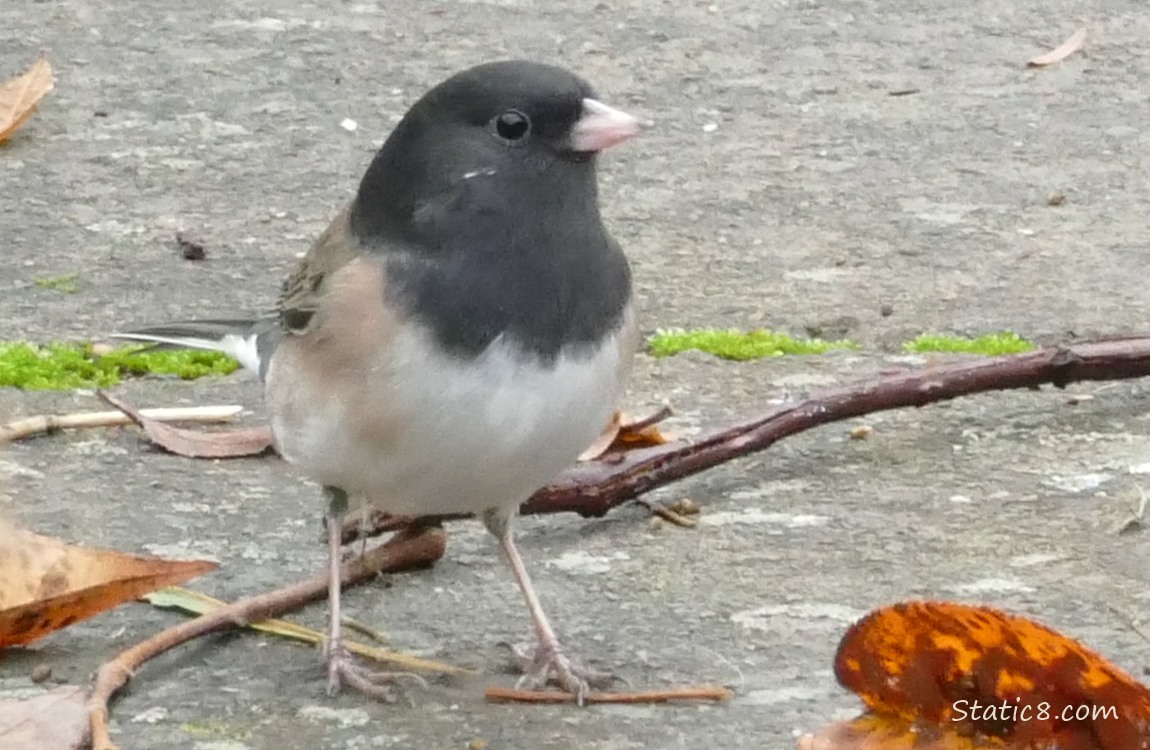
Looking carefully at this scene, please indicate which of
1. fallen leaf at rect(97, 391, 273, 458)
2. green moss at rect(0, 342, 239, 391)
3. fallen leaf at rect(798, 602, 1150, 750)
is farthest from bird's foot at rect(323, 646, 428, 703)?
green moss at rect(0, 342, 239, 391)

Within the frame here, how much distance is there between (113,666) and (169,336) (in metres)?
0.79

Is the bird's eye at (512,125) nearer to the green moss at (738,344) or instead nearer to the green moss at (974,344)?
the green moss at (738,344)

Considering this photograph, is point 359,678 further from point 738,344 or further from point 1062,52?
point 1062,52

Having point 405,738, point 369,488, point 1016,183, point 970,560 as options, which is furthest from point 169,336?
point 1016,183

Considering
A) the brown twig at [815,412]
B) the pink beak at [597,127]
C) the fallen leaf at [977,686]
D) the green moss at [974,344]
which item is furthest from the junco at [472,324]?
the green moss at [974,344]

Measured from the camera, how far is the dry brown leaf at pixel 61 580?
1902 millimetres

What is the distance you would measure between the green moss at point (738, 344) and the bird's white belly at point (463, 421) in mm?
725

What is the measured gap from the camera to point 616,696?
1952 millimetres

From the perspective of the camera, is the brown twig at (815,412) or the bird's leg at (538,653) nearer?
the bird's leg at (538,653)

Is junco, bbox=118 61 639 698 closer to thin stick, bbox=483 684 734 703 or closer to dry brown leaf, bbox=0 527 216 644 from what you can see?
thin stick, bbox=483 684 734 703

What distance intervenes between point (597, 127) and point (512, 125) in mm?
91

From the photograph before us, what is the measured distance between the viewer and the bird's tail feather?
8.37 feet

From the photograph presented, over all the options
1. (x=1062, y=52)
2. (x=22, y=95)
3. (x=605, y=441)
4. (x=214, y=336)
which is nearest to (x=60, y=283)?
(x=214, y=336)

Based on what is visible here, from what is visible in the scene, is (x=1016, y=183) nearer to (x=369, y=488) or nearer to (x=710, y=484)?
(x=710, y=484)
